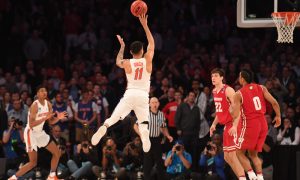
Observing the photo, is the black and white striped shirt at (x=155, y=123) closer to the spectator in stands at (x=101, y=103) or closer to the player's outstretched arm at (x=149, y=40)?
the spectator in stands at (x=101, y=103)

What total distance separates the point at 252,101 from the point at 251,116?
0.29 metres

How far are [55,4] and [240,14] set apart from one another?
34.5 feet

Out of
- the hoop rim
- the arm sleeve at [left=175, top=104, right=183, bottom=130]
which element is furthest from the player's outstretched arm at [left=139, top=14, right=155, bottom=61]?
the arm sleeve at [left=175, top=104, right=183, bottom=130]

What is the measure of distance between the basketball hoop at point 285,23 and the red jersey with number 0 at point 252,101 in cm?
115

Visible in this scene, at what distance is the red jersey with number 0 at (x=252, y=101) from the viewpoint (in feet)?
46.0

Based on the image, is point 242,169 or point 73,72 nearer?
point 242,169

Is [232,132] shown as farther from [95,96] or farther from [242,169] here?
[95,96]

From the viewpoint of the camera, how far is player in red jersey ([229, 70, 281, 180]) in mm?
14023

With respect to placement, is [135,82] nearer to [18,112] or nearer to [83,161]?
[83,161]

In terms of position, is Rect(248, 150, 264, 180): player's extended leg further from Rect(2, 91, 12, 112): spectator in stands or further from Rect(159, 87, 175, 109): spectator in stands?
Rect(2, 91, 12, 112): spectator in stands

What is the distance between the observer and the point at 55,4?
24.4 m

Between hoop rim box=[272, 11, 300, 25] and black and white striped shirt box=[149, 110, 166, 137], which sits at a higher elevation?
hoop rim box=[272, 11, 300, 25]

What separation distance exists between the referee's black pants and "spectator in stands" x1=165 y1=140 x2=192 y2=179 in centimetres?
25

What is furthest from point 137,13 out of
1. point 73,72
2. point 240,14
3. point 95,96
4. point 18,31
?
point 18,31
